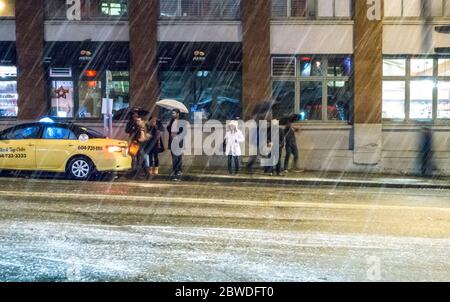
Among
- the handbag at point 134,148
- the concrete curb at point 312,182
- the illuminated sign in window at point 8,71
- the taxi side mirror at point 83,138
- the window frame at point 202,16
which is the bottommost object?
the concrete curb at point 312,182

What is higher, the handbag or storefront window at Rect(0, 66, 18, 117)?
storefront window at Rect(0, 66, 18, 117)

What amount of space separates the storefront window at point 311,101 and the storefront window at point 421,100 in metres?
3.08

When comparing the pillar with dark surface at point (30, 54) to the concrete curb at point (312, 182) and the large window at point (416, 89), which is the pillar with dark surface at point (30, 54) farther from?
the large window at point (416, 89)

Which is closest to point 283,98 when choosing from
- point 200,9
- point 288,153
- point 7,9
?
point 288,153

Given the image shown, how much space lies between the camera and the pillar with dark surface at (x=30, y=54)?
69.1 ft

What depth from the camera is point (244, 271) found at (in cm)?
686

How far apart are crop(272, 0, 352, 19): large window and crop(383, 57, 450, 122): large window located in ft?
7.38

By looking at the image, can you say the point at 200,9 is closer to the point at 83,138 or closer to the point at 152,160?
the point at 152,160

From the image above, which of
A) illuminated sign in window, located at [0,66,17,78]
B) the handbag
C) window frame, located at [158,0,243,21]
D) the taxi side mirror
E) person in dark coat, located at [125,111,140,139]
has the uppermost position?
window frame, located at [158,0,243,21]

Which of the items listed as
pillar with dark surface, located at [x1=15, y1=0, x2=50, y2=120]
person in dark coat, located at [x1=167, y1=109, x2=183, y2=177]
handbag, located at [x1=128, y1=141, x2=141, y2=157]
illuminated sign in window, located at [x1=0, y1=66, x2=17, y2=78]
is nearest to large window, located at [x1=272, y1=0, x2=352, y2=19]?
person in dark coat, located at [x1=167, y1=109, x2=183, y2=177]

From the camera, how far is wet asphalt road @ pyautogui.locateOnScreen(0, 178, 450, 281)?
6898 millimetres

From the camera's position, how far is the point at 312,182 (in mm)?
17172

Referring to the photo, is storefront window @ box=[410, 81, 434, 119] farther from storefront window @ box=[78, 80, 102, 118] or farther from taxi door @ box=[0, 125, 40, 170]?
taxi door @ box=[0, 125, 40, 170]

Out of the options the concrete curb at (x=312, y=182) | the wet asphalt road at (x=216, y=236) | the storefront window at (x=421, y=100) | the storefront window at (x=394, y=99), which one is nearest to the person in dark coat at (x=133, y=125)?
the concrete curb at (x=312, y=182)
